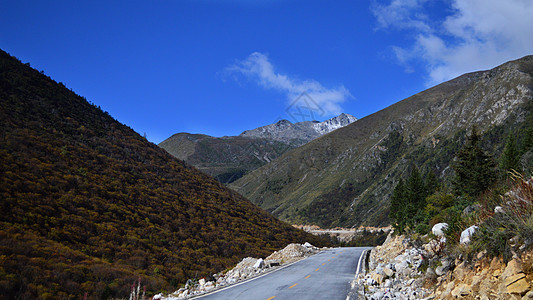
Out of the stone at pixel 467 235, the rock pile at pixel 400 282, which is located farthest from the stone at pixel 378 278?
the stone at pixel 467 235

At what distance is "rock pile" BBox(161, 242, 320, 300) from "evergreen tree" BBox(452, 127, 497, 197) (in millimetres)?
17730

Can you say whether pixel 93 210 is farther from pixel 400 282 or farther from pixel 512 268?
pixel 512 268

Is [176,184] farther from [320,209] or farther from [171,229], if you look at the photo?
[320,209]

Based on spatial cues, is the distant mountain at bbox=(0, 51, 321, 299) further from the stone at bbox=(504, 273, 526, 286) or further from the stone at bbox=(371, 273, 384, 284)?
the stone at bbox=(504, 273, 526, 286)

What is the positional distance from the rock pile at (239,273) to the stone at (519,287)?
30.8 ft

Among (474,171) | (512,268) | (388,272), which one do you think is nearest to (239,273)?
(388,272)

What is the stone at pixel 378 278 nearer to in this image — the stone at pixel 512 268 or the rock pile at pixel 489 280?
the rock pile at pixel 489 280

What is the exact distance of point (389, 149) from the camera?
15162 centimetres

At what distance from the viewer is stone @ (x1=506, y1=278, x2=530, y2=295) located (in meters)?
4.35

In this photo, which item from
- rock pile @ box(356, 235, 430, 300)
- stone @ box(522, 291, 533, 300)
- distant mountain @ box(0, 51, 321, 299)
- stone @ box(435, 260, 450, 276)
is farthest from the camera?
distant mountain @ box(0, 51, 321, 299)

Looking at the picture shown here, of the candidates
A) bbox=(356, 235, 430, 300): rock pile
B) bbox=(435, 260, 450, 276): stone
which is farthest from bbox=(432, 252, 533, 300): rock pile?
bbox=(356, 235, 430, 300): rock pile

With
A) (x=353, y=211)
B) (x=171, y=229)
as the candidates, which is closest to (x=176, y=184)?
(x=171, y=229)

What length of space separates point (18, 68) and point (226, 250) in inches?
1230

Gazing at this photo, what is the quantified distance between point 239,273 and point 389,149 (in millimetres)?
151460
